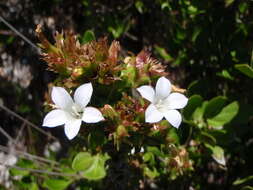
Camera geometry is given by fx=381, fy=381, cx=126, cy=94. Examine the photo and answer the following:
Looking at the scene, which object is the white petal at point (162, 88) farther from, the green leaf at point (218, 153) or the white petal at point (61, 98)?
the green leaf at point (218, 153)

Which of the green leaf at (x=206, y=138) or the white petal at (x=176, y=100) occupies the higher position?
the white petal at (x=176, y=100)

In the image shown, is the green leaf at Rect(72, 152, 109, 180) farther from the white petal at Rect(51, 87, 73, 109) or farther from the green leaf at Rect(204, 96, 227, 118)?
the green leaf at Rect(204, 96, 227, 118)

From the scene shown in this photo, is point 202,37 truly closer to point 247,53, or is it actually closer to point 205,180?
point 247,53

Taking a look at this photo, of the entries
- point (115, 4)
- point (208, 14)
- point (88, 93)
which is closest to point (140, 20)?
point (115, 4)

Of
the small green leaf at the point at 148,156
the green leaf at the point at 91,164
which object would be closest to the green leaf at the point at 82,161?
the green leaf at the point at 91,164

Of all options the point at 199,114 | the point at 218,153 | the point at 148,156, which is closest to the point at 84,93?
the point at 148,156

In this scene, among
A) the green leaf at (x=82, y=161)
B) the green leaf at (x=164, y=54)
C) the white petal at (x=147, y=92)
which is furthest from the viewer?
the green leaf at (x=164, y=54)

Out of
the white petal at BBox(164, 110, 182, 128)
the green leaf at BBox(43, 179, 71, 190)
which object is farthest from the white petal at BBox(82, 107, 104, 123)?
the green leaf at BBox(43, 179, 71, 190)
